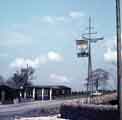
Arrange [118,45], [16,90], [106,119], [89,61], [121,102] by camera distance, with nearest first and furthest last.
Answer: [121,102] < [118,45] < [106,119] < [89,61] < [16,90]

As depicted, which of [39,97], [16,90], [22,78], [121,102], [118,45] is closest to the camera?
[121,102]

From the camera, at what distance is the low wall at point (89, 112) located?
20406 mm

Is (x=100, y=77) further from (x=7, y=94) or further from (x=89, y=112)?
(x=89, y=112)

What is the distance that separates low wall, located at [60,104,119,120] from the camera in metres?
20.4

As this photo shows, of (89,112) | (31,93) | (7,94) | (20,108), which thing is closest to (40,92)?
(31,93)

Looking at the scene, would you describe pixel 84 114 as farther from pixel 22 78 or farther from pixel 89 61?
pixel 22 78

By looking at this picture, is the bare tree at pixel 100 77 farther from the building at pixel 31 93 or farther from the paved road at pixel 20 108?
the paved road at pixel 20 108

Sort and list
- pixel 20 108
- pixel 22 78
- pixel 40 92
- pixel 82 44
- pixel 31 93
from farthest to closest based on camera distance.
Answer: pixel 22 78
pixel 40 92
pixel 31 93
pixel 82 44
pixel 20 108

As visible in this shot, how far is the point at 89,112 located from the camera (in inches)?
936

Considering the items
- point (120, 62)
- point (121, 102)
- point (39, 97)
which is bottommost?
point (39, 97)

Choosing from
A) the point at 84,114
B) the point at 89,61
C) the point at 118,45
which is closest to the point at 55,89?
the point at 89,61

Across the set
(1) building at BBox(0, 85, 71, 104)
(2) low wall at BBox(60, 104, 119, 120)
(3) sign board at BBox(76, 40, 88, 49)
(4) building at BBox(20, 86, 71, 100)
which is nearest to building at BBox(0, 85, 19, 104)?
(1) building at BBox(0, 85, 71, 104)

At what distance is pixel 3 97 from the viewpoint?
229 feet

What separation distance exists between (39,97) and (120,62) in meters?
73.2
